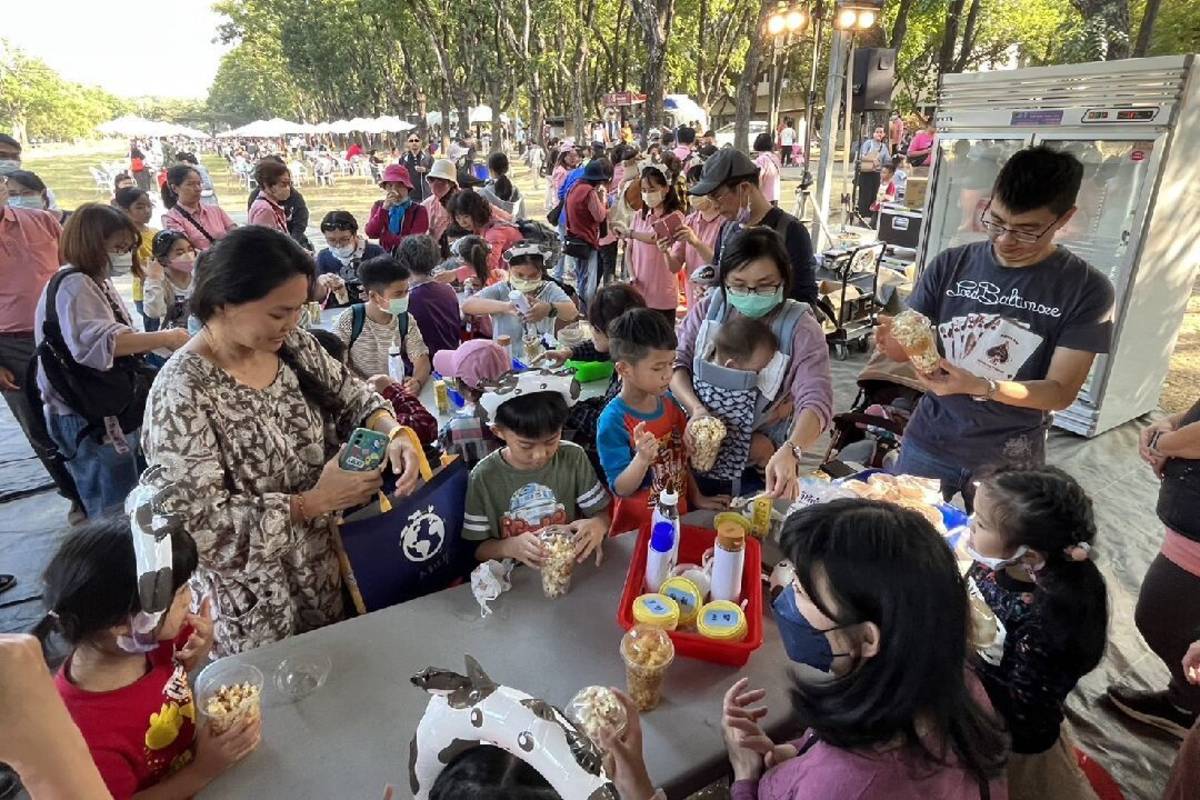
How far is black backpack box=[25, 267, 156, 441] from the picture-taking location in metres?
3.32

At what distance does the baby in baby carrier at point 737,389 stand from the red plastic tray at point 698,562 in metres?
0.58

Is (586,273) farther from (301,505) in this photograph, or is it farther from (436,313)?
(301,505)

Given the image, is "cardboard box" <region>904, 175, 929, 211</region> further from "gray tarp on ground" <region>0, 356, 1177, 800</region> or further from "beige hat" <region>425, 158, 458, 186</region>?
"beige hat" <region>425, 158, 458, 186</region>

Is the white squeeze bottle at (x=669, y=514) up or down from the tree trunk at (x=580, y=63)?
down

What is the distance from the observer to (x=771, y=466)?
2418mm

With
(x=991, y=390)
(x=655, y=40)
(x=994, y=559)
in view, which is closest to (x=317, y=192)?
(x=655, y=40)

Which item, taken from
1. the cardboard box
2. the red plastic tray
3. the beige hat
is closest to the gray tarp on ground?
the red plastic tray

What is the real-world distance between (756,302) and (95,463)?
12.3ft

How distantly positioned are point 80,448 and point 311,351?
2397 mm

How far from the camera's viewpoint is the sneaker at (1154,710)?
9.36 ft

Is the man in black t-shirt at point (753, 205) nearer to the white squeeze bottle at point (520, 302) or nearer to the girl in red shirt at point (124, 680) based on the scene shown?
the white squeeze bottle at point (520, 302)

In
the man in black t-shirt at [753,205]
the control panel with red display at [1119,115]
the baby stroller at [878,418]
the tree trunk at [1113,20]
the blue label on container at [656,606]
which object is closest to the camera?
the blue label on container at [656,606]

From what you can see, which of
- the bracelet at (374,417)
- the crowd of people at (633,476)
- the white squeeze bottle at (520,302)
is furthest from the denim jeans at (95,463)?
the white squeeze bottle at (520,302)

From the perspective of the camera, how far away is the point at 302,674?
1.82m
